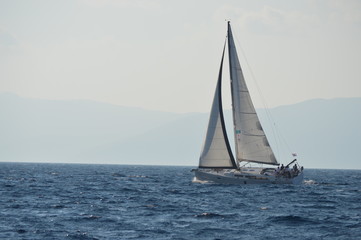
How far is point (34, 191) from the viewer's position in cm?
5612

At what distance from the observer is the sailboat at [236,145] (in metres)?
63.0

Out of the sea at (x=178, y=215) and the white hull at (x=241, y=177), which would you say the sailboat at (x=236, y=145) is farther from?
the sea at (x=178, y=215)

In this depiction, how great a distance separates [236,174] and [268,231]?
101 feet

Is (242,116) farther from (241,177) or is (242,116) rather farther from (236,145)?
(241,177)

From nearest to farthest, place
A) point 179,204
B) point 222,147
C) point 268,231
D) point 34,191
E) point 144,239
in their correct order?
point 144,239 < point 268,231 < point 179,204 < point 34,191 < point 222,147

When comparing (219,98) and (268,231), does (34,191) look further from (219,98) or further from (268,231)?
(268,231)

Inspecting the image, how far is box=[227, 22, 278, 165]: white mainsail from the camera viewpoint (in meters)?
63.8

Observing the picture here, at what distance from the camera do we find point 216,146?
62.9 meters

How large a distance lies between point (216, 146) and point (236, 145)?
230 cm

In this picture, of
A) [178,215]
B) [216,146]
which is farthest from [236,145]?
[178,215]

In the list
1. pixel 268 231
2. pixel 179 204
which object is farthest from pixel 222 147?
pixel 268 231

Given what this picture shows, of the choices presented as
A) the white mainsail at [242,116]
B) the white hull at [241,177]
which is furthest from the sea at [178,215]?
the white mainsail at [242,116]

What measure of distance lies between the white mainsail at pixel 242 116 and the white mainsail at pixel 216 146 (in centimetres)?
142

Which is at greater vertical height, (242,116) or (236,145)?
(242,116)
